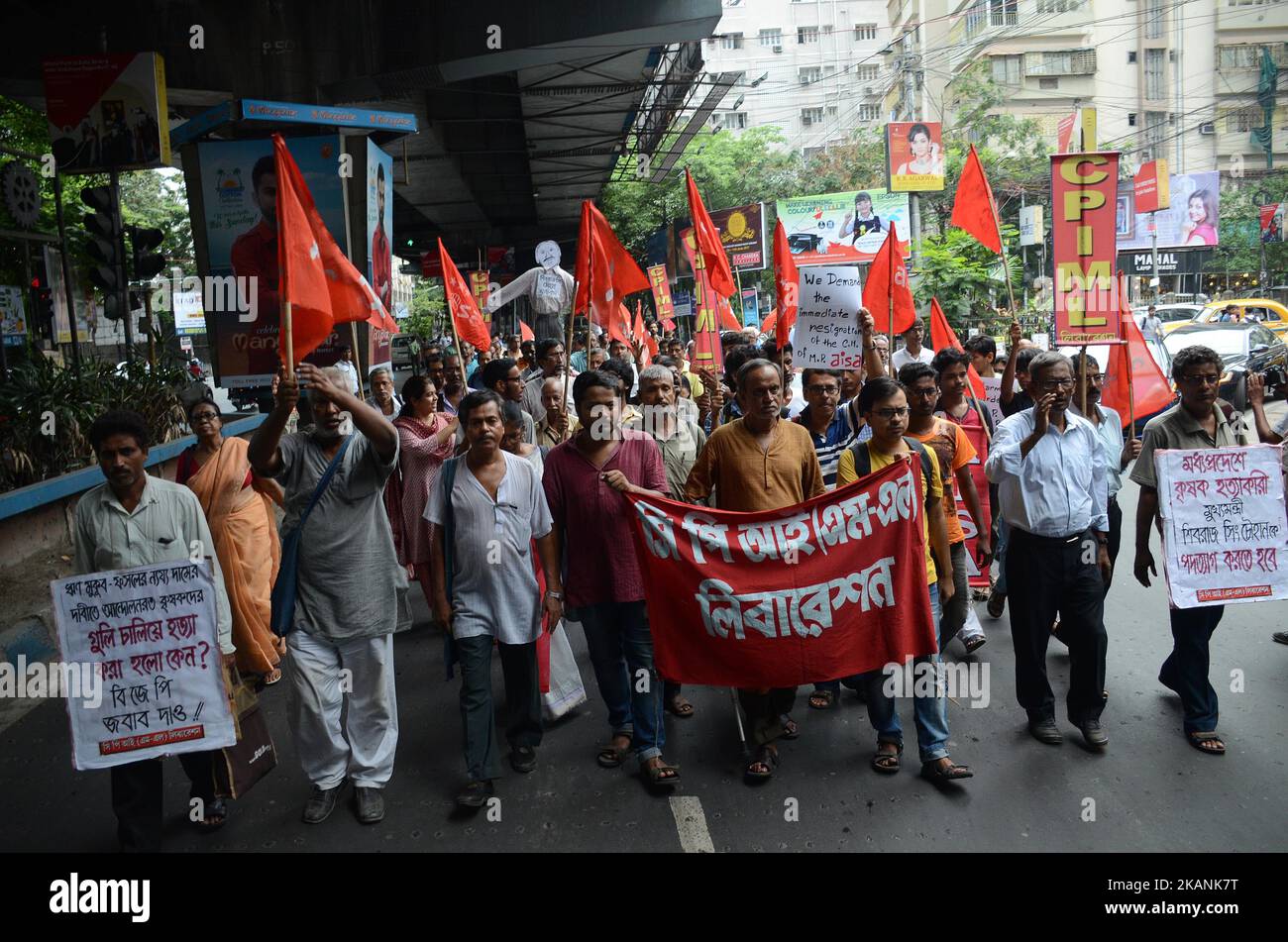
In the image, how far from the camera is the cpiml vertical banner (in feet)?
18.6

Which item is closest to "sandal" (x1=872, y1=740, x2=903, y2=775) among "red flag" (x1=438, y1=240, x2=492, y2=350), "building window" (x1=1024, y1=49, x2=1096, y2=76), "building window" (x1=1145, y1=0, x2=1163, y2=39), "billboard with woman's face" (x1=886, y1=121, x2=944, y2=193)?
"red flag" (x1=438, y1=240, x2=492, y2=350)

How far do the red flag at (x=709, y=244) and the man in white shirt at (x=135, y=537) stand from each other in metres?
5.14

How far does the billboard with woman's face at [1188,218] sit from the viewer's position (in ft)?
143

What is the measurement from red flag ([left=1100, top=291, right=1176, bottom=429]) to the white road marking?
161 inches

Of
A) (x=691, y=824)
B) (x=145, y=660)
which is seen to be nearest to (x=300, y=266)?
(x=145, y=660)

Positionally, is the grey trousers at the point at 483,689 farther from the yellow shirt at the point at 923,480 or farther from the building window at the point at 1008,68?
the building window at the point at 1008,68

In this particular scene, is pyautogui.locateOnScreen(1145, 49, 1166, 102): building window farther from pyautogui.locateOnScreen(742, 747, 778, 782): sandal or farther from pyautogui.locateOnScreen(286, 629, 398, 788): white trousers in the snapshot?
pyautogui.locateOnScreen(286, 629, 398, 788): white trousers

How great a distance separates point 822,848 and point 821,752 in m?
0.95

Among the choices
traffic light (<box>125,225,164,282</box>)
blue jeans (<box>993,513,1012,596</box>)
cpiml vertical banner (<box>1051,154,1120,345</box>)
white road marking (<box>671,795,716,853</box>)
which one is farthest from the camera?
traffic light (<box>125,225,164,282</box>)

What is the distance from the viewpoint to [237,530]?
5.95 meters

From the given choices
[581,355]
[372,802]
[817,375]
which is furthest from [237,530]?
[581,355]

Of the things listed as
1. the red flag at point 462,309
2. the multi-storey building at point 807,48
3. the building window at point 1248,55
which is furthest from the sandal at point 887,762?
the multi-storey building at point 807,48

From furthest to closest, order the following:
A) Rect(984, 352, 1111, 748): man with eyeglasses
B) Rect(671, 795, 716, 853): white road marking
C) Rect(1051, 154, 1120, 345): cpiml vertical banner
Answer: Rect(1051, 154, 1120, 345): cpiml vertical banner < Rect(984, 352, 1111, 748): man with eyeglasses < Rect(671, 795, 716, 853): white road marking

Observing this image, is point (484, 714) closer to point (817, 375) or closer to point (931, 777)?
point (931, 777)
